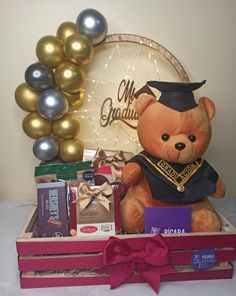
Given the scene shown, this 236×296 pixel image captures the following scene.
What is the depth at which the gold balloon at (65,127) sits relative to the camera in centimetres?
111

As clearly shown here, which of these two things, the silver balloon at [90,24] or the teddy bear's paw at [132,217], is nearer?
the teddy bear's paw at [132,217]

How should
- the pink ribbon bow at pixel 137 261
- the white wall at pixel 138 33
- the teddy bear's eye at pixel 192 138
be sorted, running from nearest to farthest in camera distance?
the pink ribbon bow at pixel 137 261 → the teddy bear's eye at pixel 192 138 → the white wall at pixel 138 33

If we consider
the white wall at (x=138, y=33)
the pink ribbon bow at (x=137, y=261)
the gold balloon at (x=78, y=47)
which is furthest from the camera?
the white wall at (x=138, y=33)

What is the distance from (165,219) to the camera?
2.87 feet

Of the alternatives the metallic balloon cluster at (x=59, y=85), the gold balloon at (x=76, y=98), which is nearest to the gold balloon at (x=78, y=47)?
the metallic balloon cluster at (x=59, y=85)

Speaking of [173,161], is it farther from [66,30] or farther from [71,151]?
[66,30]

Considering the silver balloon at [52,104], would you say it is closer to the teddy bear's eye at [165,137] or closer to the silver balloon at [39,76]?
the silver balloon at [39,76]

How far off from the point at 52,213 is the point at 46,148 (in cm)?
28

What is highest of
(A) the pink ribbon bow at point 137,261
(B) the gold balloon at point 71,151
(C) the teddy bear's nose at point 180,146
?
(C) the teddy bear's nose at point 180,146

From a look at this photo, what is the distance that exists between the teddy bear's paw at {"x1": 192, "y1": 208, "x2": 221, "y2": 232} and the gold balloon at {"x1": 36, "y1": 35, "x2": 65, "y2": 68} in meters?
0.64

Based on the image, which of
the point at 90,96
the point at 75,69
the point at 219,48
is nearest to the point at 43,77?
the point at 75,69

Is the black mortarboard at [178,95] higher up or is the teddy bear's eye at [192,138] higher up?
the black mortarboard at [178,95]

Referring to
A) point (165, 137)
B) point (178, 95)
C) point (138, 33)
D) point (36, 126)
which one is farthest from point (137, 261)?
point (138, 33)

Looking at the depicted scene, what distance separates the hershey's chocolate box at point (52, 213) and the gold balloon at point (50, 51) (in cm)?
43
